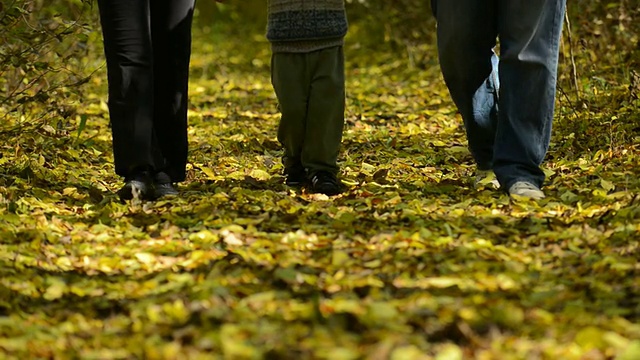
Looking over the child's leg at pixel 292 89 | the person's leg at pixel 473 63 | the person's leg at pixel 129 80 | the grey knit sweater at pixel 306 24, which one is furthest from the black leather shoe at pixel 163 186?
the person's leg at pixel 473 63

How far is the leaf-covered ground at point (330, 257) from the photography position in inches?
96.9

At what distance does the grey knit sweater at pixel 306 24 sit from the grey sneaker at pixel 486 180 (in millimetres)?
884

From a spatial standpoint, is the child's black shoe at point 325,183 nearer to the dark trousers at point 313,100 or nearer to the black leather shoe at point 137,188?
the dark trousers at point 313,100

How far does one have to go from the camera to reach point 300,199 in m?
4.35

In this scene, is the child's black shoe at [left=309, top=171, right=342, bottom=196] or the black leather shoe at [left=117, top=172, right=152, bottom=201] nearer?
the black leather shoe at [left=117, top=172, right=152, bottom=201]

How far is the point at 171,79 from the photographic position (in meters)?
4.44

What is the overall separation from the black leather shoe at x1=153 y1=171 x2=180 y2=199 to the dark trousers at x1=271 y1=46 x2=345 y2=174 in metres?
0.56

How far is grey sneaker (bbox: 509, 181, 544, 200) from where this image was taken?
13.6 ft

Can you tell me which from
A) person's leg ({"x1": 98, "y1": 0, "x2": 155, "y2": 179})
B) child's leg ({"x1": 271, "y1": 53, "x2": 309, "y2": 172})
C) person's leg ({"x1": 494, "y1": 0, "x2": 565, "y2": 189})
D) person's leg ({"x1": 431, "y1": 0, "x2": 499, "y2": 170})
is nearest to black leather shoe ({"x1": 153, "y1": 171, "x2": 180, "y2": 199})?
person's leg ({"x1": 98, "y1": 0, "x2": 155, "y2": 179})

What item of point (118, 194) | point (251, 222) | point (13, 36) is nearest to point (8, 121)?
point (13, 36)

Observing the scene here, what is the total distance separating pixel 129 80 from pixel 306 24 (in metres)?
0.79

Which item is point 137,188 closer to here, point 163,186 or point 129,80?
point 163,186

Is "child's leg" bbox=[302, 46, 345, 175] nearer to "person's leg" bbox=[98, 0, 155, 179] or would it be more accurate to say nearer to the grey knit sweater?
the grey knit sweater

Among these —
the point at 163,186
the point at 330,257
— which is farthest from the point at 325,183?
the point at 330,257
